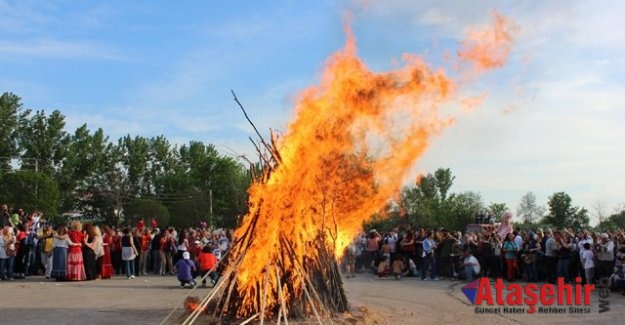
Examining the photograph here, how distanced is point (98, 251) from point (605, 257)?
46.7ft

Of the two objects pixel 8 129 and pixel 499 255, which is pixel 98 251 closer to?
pixel 499 255

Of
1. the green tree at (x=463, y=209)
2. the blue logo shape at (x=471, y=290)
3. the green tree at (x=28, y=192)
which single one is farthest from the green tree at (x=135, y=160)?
the blue logo shape at (x=471, y=290)

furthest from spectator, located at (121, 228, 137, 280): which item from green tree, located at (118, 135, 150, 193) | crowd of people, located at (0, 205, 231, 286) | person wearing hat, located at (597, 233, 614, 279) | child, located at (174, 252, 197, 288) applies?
green tree, located at (118, 135, 150, 193)

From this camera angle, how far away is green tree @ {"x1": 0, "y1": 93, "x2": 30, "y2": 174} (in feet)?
192

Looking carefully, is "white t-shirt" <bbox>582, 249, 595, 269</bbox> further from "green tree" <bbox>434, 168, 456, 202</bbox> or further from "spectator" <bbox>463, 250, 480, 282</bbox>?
"green tree" <bbox>434, 168, 456, 202</bbox>

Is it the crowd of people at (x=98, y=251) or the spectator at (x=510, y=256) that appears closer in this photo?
the crowd of people at (x=98, y=251)

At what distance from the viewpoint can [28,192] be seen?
47.4 meters

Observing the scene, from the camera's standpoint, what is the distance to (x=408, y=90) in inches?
385

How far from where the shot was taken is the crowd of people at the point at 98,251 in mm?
16578

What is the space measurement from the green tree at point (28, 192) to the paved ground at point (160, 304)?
33.6 m

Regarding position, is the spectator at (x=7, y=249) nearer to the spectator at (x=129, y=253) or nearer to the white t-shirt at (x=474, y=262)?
the spectator at (x=129, y=253)

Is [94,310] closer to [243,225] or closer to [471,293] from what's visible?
[243,225]

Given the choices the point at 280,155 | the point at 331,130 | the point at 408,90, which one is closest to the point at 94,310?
the point at 280,155

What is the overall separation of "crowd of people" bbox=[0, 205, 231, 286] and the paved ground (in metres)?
0.73
